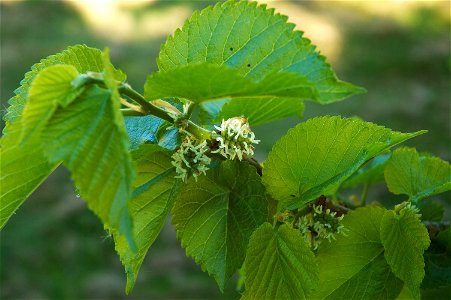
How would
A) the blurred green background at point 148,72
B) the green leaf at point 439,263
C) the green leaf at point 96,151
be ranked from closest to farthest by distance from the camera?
the green leaf at point 96,151 < the green leaf at point 439,263 < the blurred green background at point 148,72

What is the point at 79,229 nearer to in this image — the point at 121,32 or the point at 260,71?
the point at 121,32

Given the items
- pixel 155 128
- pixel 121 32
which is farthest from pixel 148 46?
pixel 155 128

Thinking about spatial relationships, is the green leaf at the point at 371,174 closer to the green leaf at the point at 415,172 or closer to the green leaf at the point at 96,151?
the green leaf at the point at 415,172

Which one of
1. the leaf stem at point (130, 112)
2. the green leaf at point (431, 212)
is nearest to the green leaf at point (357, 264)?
the green leaf at point (431, 212)

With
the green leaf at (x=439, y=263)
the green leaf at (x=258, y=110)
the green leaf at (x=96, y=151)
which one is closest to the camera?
the green leaf at (x=96, y=151)

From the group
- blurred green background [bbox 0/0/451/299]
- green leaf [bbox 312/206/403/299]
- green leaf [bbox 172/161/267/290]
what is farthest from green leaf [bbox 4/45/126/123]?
blurred green background [bbox 0/0/451/299]

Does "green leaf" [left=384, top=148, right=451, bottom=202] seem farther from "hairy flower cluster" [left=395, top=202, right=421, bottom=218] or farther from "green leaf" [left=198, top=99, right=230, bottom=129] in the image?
"green leaf" [left=198, top=99, right=230, bottom=129]

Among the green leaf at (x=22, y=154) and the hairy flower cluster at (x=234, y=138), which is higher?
the green leaf at (x=22, y=154)
